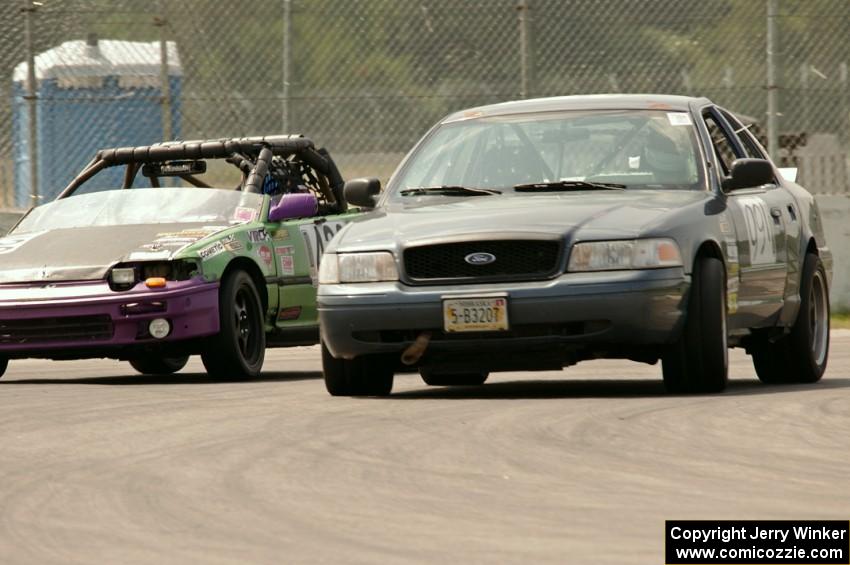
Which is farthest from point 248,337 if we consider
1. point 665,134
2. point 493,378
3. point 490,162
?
point 665,134

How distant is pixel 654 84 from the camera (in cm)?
1750

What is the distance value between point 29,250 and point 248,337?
1398 mm

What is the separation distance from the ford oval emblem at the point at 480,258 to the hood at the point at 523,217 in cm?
9

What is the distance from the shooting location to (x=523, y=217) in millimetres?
9102

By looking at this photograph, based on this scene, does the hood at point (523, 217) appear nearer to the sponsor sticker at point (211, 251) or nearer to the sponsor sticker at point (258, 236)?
the sponsor sticker at point (211, 251)

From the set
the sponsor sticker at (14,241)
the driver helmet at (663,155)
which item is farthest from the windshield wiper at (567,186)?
the sponsor sticker at (14,241)

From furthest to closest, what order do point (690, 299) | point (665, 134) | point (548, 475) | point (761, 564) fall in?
1. point (665, 134)
2. point (690, 299)
3. point (548, 475)
4. point (761, 564)

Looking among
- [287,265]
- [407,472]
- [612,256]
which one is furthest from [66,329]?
[407,472]

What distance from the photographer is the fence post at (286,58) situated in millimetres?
17336

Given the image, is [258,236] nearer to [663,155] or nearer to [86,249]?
[86,249]

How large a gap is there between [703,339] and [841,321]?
8140mm

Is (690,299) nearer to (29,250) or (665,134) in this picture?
(665,134)

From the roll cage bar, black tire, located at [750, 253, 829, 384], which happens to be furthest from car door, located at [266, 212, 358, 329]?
black tire, located at [750, 253, 829, 384]

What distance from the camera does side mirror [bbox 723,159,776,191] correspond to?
970cm
